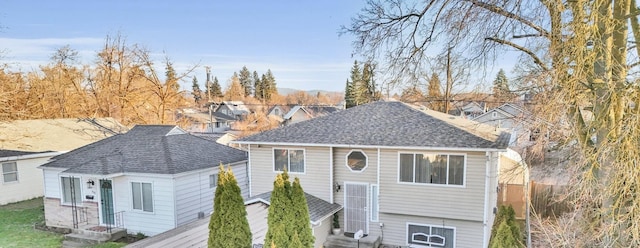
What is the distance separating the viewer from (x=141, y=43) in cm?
2466

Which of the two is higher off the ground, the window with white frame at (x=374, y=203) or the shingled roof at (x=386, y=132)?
the shingled roof at (x=386, y=132)

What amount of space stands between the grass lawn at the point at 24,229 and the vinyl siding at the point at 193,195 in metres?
1.92

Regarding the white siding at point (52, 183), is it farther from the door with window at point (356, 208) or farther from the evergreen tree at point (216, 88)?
the evergreen tree at point (216, 88)

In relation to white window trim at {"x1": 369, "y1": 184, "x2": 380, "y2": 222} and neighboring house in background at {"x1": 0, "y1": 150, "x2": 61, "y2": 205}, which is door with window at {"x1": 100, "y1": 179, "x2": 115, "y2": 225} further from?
white window trim at {"x1": 369, "y1": 184, "x2": 380, "y2": 222}

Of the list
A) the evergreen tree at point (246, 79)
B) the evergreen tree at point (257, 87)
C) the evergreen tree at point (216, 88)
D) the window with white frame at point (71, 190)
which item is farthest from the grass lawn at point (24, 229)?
the evergreen tree at point (246, 79)

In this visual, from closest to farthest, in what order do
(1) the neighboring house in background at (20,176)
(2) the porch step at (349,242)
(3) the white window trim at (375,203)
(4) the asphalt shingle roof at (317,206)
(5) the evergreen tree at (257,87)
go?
(4) the asphalt shingle roof at (317,206), (2) the porch step at (349,242), (3) the white window trim at (375,203), (1) the neighboring house in background at (20,176), (5) the evergreen tree at (257,87)

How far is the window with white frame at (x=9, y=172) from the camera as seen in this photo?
15.5m

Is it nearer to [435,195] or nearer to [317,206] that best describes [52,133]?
[317,206]

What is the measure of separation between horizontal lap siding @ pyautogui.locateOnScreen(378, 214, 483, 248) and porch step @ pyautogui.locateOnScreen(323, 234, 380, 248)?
496mm

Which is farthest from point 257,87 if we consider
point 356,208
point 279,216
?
point 279,216

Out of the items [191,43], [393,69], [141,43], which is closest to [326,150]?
[393,69]

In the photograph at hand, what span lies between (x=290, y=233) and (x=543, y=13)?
601cm

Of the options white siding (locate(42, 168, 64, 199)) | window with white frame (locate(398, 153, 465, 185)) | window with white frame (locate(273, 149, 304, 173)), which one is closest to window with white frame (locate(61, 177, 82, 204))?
white siding (locate(42, 168, 64, 199))

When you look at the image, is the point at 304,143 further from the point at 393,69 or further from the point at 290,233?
the point at 393,69
